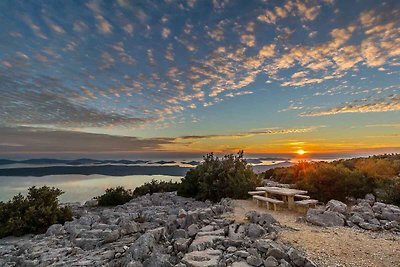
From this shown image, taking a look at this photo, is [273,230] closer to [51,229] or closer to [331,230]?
[331,230]

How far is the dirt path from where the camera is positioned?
19.3ft

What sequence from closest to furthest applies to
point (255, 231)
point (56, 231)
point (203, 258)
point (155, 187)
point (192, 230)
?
point (203, 258)
point (255, 231)
point (192, 230)
point (56, 231)
point (155, 187)

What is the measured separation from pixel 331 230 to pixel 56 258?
751 centimetres

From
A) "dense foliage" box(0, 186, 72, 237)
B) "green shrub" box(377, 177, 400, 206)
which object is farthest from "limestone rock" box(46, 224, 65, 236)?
"green shrub" box(377, 177, 400, 206)

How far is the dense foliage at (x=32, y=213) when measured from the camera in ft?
37.4

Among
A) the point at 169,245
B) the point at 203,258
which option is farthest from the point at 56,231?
the point at 203,258

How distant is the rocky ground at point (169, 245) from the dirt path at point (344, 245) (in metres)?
0.44

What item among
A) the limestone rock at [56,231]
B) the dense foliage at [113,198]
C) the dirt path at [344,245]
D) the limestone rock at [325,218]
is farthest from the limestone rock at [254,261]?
the dense foliage at [113,198]

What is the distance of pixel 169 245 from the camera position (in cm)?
756

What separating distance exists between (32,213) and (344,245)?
1134 centimetres

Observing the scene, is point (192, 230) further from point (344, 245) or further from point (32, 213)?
point (32, 213)

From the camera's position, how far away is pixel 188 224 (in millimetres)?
8766

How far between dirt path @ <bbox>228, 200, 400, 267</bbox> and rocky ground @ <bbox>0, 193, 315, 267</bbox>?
1.44 feet

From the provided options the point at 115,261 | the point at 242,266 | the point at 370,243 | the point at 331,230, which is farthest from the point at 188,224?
the point at 370,243
